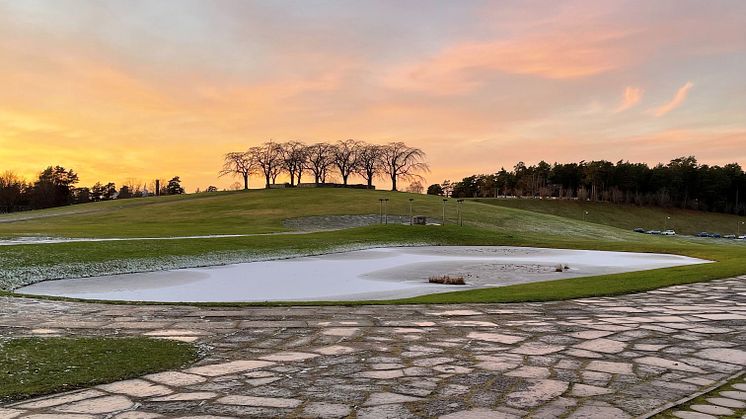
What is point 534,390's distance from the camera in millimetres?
5027

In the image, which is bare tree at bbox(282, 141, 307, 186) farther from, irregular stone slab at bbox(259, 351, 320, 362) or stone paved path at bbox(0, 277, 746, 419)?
irregular stone slab at bbox(259, 351, 320, 362)

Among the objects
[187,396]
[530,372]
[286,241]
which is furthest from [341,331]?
[286,241]

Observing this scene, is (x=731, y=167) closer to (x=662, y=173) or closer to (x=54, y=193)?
(x=662, y=173)

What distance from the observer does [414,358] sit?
6195 mm

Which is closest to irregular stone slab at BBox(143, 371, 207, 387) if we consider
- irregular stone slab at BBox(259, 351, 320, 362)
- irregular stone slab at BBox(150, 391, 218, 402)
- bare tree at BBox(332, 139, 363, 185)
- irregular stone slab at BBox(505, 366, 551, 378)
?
irregular stone slab at BBox(150, 391, 218, 402)

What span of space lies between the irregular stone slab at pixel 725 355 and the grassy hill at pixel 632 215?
90.6m

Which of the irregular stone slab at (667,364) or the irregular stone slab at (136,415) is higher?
the irregular stone slab at (136,415)

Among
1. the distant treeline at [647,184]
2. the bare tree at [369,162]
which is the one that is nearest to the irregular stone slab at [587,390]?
the bare tree at [369,162]

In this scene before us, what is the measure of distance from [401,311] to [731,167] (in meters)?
155

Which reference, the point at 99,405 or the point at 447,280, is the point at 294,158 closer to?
the point at 447,280

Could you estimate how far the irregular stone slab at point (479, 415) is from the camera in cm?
431

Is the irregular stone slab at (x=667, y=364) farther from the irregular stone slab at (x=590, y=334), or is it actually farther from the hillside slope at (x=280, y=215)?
the hillside slope at (x=280, y=215)

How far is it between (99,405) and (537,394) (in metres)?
3.98

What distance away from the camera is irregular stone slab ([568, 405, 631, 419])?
4352 millimetres
